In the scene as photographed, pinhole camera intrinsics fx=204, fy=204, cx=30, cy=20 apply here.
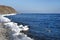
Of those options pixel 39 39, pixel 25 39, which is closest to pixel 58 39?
pixel 39 39

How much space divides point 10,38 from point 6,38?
55 cm

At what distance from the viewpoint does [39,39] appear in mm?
26406

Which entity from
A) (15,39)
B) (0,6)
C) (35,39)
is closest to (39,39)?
(35,39)

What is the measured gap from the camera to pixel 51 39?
89.5 ft

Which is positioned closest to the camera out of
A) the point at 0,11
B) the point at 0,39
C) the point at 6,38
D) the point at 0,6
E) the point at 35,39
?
the point at 0,39

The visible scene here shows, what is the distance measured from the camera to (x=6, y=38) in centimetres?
2220

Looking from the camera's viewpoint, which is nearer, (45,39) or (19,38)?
(19,38)

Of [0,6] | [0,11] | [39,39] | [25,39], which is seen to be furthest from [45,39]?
[0,6]

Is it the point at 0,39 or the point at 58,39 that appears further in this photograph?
the point at 58,39

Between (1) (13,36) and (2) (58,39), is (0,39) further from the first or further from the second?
(2) (58,39)

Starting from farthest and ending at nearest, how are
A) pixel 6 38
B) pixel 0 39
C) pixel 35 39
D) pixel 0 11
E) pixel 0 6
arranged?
pixel 0 6, pixel 0 11, pixel 35 39, pixel 6 38, pixel 0 39

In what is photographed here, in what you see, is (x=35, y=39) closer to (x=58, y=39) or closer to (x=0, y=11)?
(x=58, y=39)

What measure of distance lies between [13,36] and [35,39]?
3.79 metres

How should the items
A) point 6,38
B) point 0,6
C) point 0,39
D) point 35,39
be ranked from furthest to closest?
point 0,6
point 35,39
point 6,38
point 0,39
